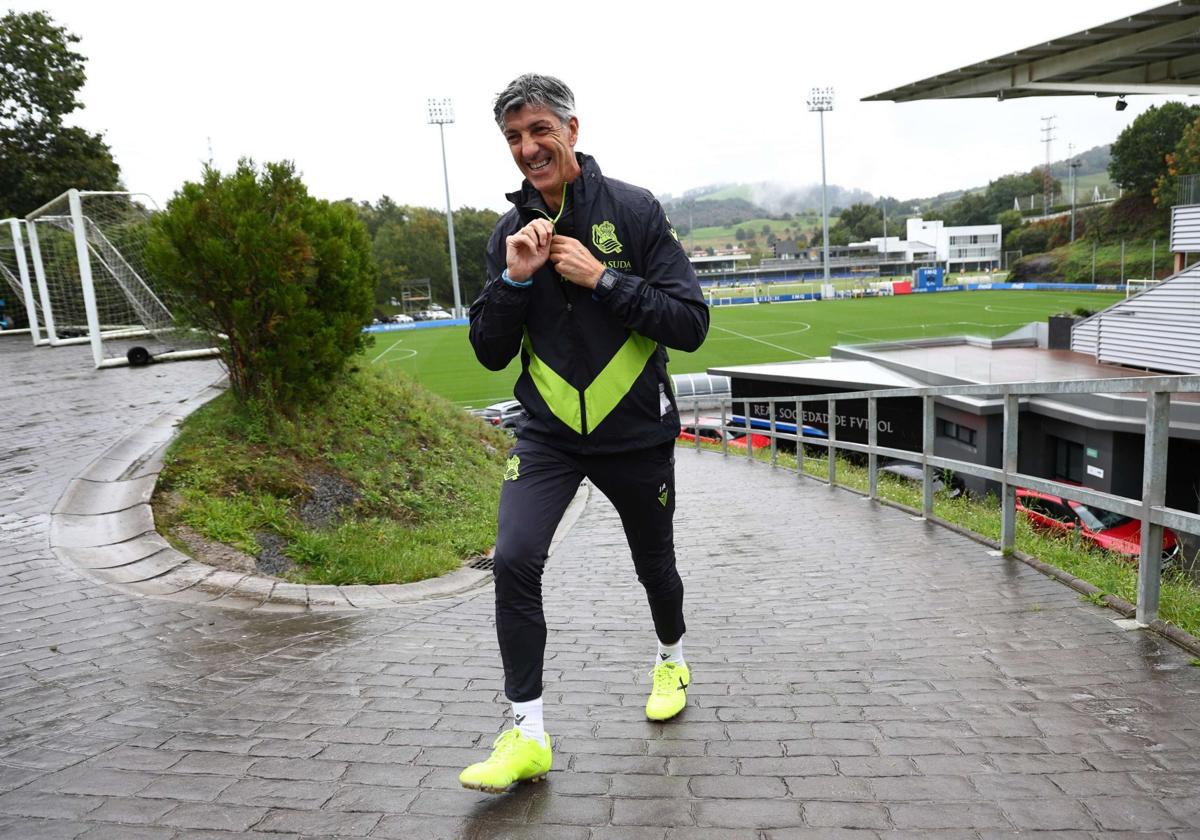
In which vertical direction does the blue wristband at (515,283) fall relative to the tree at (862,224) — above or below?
below

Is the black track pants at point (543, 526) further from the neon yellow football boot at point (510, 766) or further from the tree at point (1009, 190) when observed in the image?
the tree at point (1009, 190)

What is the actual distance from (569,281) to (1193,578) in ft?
13.9

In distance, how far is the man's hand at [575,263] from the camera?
2635mm

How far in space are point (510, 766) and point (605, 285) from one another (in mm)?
1464

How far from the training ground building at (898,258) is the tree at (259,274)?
11672 centimetres

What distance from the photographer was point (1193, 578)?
4828 millimetres

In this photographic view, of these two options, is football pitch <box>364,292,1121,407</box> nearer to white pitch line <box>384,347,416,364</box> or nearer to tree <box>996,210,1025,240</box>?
white pitch line <box>384,347,416,364</box>

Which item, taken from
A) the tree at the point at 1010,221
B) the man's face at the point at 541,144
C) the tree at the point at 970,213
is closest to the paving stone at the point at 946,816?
the man's face at the point at 541,144

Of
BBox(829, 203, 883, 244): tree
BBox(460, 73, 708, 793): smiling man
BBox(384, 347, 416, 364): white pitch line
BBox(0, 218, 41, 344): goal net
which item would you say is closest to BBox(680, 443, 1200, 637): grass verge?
BBox(460, 73, 708, 793): smiling man

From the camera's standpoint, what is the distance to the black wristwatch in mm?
2637

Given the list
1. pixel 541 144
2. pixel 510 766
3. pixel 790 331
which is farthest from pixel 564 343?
pixel 790 331

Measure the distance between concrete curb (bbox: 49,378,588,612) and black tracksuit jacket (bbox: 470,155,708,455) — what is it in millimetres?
2338

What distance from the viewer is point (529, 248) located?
259 cm

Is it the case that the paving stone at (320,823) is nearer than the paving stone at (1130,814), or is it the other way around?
the paving stone at (1130,814)
